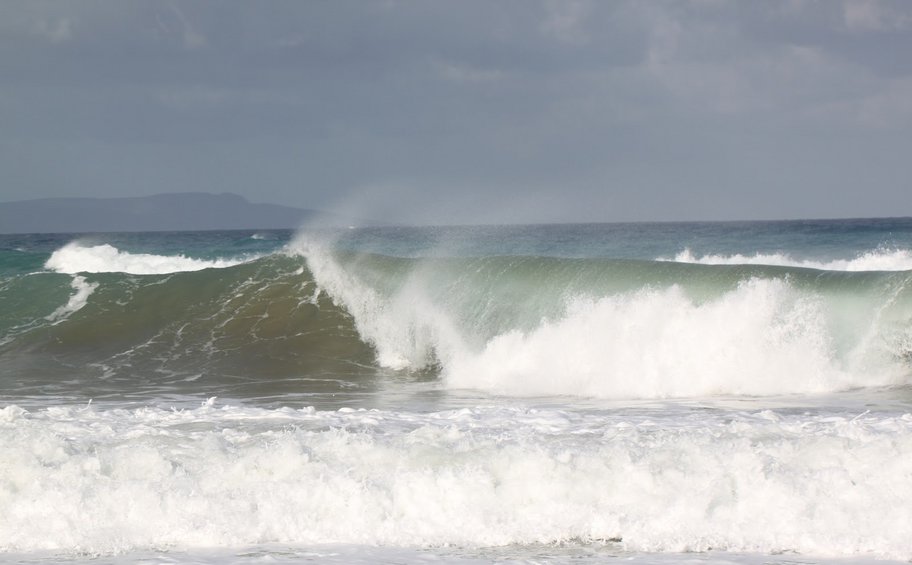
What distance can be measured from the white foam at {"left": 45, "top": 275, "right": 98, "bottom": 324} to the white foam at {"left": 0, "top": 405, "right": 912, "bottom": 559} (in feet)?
40.5

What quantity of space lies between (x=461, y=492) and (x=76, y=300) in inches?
630

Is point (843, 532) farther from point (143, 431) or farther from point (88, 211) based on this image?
point (88, 211)

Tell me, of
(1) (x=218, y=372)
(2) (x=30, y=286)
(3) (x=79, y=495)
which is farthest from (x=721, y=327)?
(2) (x=30, y=286)

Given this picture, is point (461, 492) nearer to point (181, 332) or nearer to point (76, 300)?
point (181, 332)

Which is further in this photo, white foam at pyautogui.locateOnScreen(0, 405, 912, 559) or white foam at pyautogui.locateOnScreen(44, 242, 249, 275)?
white foam at pyautogui.locateOnScreen(44, 242, 249, 275)

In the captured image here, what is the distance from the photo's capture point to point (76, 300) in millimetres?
20266

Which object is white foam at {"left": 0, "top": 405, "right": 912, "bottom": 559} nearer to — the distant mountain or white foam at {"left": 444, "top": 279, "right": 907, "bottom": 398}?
white foam at {"left": 444, "top": 279, "right": 907, "bottom": 398}

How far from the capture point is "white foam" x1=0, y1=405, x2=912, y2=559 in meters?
5.82

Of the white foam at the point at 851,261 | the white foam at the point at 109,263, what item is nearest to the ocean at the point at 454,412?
the white foam at the point at 109,263

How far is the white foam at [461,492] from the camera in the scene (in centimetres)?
582

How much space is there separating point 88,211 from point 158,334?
150119 millimetres

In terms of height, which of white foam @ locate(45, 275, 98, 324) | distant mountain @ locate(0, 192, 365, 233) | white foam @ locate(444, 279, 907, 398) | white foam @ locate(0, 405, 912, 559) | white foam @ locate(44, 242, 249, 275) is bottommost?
white foam @ locate(0, 405, 912, 559)

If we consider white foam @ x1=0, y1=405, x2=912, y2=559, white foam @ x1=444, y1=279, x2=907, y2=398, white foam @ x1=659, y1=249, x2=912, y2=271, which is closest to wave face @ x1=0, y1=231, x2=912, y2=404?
white foam @ x1=444, y1=279, x2=907, y2=398

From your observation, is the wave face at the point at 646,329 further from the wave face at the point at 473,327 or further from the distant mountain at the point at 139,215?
the distant mountain at the point at 139,215
